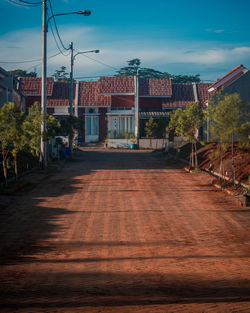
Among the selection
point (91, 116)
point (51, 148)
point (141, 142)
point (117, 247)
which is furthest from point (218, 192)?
point (91, 116)

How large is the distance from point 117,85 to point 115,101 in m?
2.16

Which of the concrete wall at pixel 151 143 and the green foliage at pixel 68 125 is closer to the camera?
the green foliage at pixel 68 125

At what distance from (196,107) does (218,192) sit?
8.82 metres

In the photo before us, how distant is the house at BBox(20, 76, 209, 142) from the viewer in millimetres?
52375

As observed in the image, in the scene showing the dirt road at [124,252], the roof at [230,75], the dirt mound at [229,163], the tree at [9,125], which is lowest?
the dirt road at [124,252]

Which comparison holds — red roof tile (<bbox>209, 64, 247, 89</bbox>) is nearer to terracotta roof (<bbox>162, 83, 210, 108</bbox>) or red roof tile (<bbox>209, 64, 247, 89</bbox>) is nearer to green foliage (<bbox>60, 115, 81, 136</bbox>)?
green foliage (<bbox>60, 115, 81, 136</bbox>)

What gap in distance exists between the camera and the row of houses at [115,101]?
5223cm

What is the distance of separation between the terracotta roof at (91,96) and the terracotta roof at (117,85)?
1.16 metres

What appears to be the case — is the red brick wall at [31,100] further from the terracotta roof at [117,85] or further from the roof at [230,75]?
the roof at [230,75]

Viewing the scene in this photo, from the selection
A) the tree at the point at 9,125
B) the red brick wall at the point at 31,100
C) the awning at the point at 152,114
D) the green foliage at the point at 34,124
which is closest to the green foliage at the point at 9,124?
the tree at the point at 9,125

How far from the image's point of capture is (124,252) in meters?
8.12

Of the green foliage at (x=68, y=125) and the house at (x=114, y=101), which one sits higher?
the house at (x=114, y=101)

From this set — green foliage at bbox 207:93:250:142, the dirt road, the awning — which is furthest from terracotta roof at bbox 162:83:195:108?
the dirt road

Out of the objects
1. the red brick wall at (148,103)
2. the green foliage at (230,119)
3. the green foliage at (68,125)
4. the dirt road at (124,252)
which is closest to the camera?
the dirt road at (124,252)
